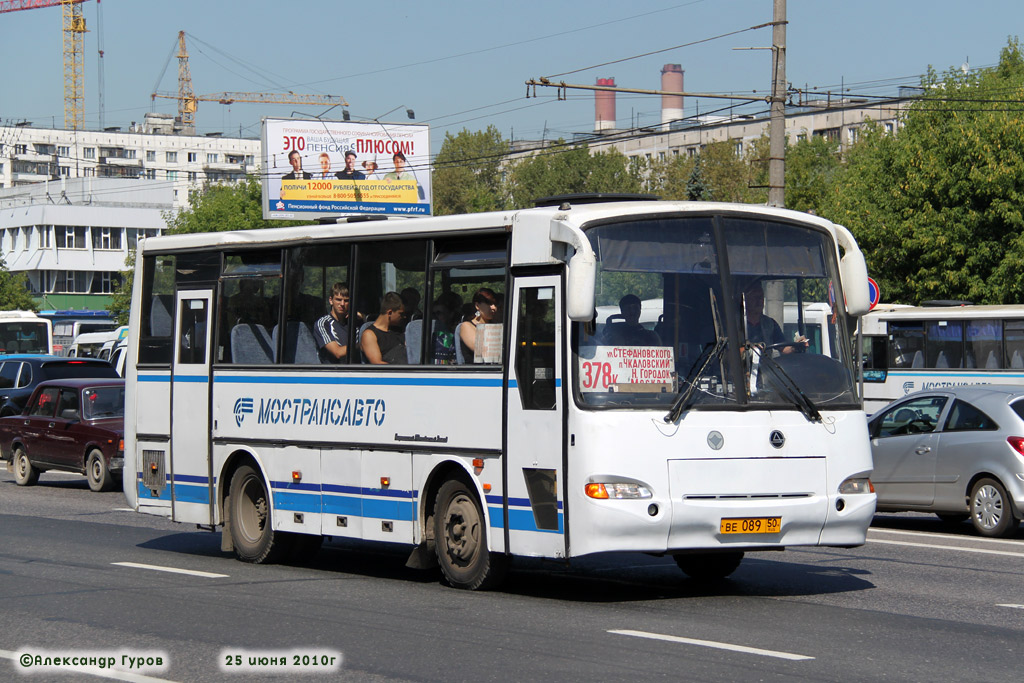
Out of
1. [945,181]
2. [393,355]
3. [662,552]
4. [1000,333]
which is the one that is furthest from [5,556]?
[945,181]

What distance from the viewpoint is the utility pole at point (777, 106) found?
24.0 m

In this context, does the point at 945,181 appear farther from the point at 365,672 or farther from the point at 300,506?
the point at 365,672

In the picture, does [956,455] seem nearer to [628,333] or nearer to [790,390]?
[790,390]

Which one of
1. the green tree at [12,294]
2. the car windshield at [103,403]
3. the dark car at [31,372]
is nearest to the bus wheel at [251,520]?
the car windshield at [103,403]

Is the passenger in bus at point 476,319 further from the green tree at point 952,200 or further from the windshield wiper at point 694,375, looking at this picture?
the green tree at point 952,200

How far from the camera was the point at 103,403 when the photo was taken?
77.7 ft

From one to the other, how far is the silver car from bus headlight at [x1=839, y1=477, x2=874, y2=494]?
15.6 ft

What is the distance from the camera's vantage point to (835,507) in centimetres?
1067

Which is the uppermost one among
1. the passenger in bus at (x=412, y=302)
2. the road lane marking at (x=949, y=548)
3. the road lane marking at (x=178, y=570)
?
the passenger in bus at (x=412, y=302)

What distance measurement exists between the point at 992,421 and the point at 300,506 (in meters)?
7.66

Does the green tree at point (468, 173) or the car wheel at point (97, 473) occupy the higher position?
the green tree at point (468, 173)

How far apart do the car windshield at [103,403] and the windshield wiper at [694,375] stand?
49.1 ft

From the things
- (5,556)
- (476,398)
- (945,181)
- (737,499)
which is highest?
(945,181)

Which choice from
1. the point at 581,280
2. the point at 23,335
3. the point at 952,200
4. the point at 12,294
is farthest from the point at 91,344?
the point at 581,280
